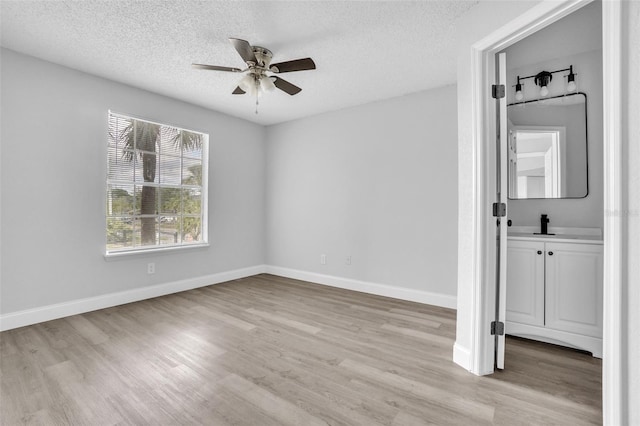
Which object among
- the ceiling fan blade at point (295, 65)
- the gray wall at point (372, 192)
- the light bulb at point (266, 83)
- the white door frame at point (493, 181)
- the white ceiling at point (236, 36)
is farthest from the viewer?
the gray wall at point (372, 192)

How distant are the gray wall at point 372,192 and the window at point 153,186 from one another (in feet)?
4.31

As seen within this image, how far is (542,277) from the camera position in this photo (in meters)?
2.45

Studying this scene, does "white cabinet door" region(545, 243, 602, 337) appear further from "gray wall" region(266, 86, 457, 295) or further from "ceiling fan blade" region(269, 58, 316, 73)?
"ceiling fan blade" region(269, 58, 316, 73)

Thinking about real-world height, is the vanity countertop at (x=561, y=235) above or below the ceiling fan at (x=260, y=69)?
below

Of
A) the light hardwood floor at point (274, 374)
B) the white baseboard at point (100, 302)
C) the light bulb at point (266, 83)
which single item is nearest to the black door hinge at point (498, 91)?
the light bulb at point (266, 83)

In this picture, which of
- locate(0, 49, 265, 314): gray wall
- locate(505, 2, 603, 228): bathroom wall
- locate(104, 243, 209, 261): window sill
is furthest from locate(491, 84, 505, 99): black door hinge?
locate(104, 243, 209, 261): window sill

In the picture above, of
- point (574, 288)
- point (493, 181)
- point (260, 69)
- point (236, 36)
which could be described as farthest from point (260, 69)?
point (574, 288)

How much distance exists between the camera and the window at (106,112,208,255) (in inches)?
136

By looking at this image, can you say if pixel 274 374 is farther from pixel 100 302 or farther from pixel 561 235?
pixel 561 235

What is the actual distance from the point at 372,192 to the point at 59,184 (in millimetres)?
3564

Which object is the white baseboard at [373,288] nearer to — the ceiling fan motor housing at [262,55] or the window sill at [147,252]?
the window sill at [147,252]

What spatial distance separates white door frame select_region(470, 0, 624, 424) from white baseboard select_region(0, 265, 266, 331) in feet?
11.7

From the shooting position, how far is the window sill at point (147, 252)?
3.34 m

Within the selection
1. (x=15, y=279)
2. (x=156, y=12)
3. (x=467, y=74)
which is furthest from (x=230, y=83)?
(x=15, y=279)
